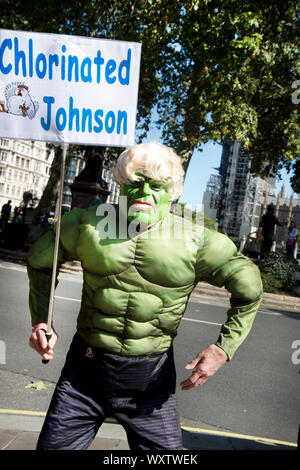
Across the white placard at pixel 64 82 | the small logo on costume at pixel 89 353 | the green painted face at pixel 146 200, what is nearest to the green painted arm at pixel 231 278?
the green painted face at pixel 146 200

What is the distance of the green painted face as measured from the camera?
180 cm

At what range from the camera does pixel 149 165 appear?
182 centimetres

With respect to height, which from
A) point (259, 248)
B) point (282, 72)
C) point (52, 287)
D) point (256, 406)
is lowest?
point (259, 248)

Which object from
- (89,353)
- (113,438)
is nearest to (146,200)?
(89,353)

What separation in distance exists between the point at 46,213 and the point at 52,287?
1840cm

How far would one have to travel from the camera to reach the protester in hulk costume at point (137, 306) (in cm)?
177

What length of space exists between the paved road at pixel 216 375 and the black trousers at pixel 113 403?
6.45ft

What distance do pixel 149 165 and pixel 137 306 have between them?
1.83 ft

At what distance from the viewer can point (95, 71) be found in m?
2.35

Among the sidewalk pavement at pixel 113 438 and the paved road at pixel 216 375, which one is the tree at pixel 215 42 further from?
the sidewalk pavement at pixel 113 438

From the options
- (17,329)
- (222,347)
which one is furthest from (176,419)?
(17,329)

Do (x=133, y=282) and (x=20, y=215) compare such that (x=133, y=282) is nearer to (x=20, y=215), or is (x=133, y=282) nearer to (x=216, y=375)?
(x=216, y=375)

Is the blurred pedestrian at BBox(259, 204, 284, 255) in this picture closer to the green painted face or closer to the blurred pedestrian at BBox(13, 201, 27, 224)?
the blurred pedestrian at BBox(13, 201, 27, 224)
